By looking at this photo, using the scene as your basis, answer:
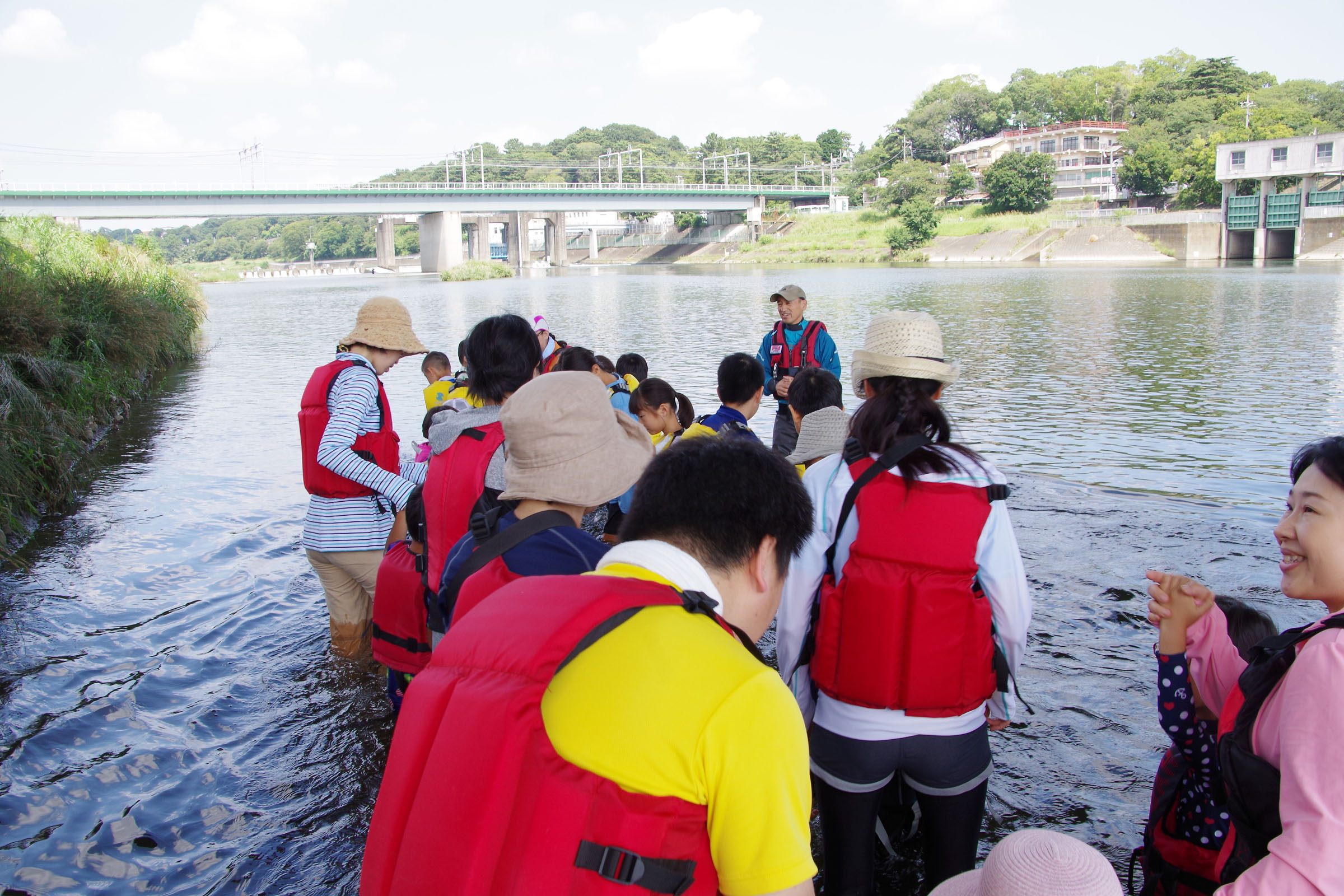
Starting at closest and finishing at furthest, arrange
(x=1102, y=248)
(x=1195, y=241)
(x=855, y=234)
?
(x=1195, y=241)
(x=1102, y=248)
(x=855, y=234)

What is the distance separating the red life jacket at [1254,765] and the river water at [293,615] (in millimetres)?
2034

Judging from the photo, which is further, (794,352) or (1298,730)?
(794,352)

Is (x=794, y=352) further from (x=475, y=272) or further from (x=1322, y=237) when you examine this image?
(x=1322, y=237)

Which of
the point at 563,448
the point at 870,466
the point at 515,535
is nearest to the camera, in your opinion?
the point at 515,535

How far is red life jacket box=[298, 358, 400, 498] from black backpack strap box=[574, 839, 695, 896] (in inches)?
141

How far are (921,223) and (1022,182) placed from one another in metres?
9.96

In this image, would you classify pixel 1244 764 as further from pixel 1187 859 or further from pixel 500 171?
pixel 500 171

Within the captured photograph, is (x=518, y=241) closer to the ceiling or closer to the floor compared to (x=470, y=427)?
closer to the ceiling

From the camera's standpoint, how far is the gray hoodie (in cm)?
317


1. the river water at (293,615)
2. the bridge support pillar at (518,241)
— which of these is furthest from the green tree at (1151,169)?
the river water at (293,615)

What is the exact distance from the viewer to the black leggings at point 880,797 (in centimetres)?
255

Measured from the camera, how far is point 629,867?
1264 mm

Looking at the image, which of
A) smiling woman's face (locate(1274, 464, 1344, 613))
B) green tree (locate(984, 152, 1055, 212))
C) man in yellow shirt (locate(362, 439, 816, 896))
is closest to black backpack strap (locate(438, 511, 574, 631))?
man in yellow shirt (locate(362, 439, 816, 896))

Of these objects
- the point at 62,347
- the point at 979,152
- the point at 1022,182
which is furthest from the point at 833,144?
the point at 62,347
